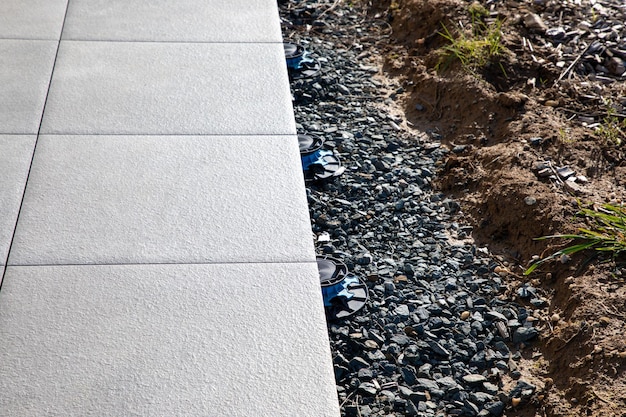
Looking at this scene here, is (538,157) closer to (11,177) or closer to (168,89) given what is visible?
(168,89)

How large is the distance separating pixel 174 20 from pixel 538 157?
2823 millimetres

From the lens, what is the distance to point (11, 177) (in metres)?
3.70

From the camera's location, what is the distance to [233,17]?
5.32 meters

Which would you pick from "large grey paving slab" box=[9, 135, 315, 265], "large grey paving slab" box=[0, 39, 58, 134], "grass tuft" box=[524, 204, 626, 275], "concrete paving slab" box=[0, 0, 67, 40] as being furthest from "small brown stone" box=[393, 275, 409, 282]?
"concrete paving slab" box=[0, 0, 67, 40]

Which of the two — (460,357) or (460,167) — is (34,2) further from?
(460,357)

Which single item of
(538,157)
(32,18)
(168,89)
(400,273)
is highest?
(32,18)

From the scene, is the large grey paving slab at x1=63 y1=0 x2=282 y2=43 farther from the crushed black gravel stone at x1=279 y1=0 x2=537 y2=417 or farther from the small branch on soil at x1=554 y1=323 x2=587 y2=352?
the small branch on soil at x1=554 y1=323 x2=587 y2=352

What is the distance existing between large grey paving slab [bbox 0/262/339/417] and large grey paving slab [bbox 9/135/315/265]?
0.38 ft

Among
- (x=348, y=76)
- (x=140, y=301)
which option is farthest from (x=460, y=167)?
(x=140, y=301)

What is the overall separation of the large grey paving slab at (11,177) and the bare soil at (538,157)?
90.5 inches

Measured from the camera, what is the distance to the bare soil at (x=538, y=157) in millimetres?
2986

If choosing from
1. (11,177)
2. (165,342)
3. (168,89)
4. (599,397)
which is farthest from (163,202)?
(599,397)

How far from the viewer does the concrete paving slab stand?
4.94 m

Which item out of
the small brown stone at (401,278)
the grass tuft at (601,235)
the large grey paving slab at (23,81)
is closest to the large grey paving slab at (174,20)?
the large grey paving slab at (23,81)
